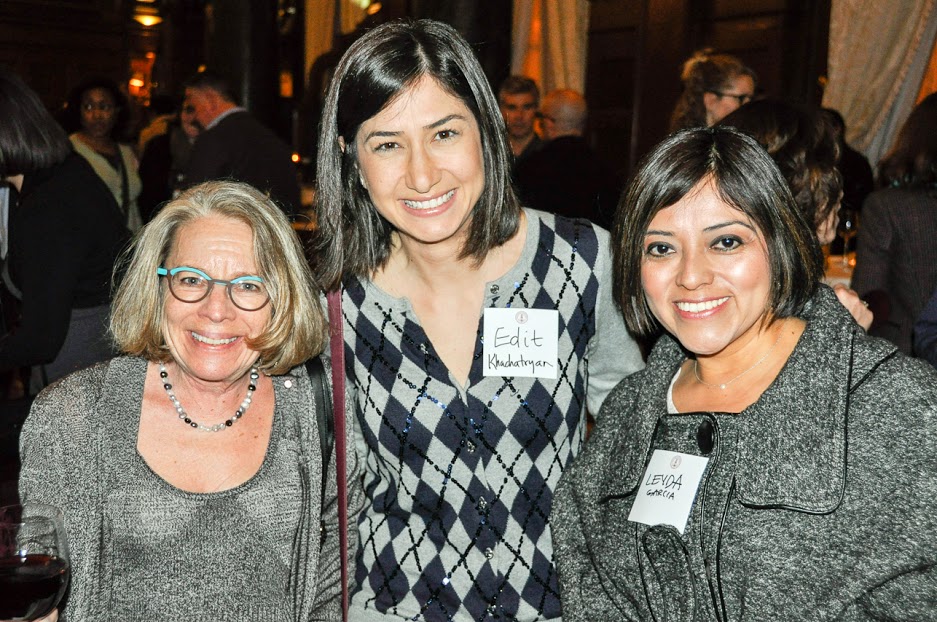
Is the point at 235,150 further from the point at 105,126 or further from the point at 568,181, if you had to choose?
the point at 568,181

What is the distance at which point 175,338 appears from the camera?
6.81 ft

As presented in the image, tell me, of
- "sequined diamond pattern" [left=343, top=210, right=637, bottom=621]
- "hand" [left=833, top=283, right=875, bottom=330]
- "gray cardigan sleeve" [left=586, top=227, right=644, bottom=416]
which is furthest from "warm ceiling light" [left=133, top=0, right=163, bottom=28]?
"hand" [left=833, top=283, right=875, bottom=330]

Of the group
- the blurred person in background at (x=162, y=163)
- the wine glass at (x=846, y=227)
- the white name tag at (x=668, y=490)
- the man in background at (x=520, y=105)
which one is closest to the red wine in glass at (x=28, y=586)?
the white name tag at (x=668, y=490)

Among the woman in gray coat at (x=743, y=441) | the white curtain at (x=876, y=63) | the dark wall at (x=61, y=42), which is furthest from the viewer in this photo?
the dark wall at (x=61, y=42)

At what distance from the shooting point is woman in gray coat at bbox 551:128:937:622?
156 cm

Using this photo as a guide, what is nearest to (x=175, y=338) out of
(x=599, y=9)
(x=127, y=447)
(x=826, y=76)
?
(x=127, y=447)

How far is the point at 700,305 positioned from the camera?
178 centimetres

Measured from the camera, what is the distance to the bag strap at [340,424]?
6.98 ft

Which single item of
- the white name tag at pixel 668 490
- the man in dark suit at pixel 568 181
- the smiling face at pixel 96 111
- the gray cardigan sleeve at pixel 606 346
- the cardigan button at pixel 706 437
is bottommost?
the white name tag at pixel 668 490

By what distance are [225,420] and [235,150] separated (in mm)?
4115

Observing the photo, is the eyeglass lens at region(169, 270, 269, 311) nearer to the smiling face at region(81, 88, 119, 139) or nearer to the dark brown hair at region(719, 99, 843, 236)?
the dark brown hair at region(719, 99, 843, 236)

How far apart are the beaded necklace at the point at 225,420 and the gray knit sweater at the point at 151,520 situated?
0.20ft

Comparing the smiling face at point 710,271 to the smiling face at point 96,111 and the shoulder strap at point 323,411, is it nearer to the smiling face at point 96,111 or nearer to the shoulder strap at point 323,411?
the shoulder strap at point 323,411

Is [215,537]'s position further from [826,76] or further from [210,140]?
[826,76]
